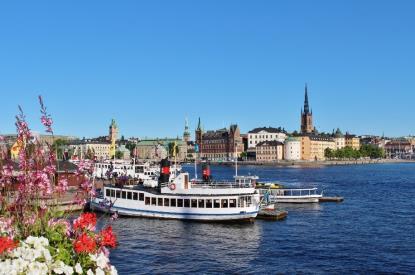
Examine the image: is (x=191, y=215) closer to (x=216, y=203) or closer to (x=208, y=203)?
(x=208, y=203)

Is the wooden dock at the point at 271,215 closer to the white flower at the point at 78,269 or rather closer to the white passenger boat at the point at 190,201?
the white passenger boat at the point at 190,201

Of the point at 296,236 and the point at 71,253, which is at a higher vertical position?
the point at 71,253

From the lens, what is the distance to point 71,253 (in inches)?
325

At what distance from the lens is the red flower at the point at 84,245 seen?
26.3 feet

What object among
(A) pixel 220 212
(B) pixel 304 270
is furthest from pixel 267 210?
(B) pixel 304 270

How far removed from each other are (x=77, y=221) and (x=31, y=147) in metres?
1.84

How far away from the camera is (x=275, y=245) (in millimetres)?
35656

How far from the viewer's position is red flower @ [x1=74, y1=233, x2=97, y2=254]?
8.02m

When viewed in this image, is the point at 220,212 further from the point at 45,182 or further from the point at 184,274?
the point at 45,182

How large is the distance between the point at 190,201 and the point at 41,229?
120 feet

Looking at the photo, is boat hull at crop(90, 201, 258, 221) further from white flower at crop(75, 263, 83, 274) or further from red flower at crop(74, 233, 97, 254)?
white flower at crop(75, 263, 83, 274)

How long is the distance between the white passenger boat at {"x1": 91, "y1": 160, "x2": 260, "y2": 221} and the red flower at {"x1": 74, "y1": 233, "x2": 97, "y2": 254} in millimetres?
35882

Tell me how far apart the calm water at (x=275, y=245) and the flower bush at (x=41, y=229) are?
748 inches

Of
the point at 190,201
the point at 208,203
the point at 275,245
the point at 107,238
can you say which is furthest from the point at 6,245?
the point at 190,201
